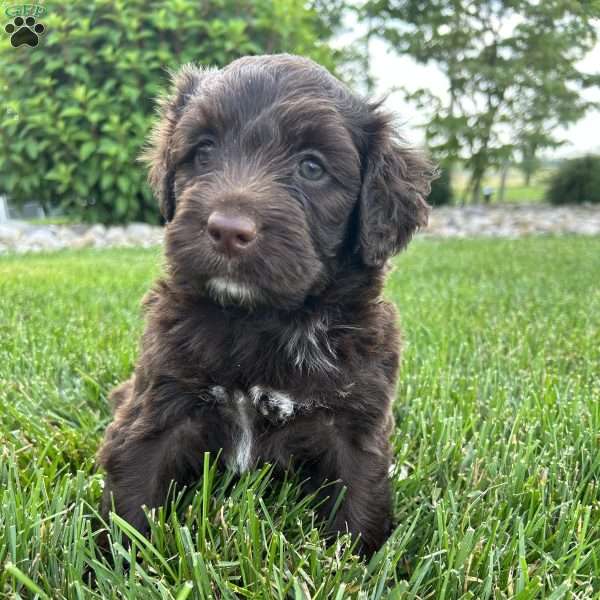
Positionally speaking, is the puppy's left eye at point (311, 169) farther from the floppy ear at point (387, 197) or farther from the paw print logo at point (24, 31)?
the paw print logo at point (24, 31)

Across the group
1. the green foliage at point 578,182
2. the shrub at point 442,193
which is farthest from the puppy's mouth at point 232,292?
the green foliage at point 578,182

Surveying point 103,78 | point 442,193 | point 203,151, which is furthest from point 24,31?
point 442,193

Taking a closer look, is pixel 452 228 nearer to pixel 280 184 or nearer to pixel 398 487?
pixel 398 487

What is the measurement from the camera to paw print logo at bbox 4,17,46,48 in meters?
6.32

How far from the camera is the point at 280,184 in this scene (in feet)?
5.77

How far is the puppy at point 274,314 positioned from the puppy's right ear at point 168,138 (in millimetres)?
149

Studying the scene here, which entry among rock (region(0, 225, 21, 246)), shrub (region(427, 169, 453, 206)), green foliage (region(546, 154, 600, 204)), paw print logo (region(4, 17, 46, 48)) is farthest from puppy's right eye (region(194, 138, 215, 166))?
green foliage (region(546, 154, 600, 204))

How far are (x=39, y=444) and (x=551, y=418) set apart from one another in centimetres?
180

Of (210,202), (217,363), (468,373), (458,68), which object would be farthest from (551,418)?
(458,68)

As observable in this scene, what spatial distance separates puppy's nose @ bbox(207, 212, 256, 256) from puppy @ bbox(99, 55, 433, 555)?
33 millimetres

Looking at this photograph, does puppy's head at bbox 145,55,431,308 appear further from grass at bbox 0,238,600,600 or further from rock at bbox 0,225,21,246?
rock at bbox 0,225,21,246

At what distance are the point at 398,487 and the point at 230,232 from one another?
3.31 ft

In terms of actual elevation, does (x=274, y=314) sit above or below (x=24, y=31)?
below

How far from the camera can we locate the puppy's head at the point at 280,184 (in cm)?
163
